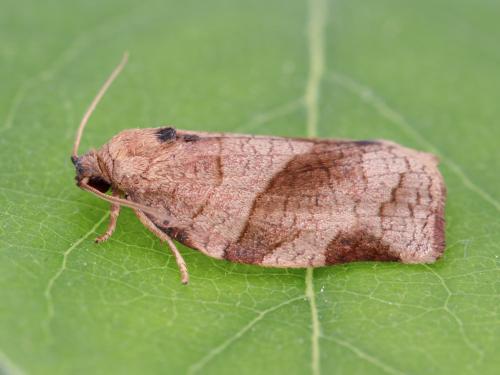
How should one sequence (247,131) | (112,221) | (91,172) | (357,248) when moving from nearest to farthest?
(357,248)
(112,221)
(91,172)
(247,131)

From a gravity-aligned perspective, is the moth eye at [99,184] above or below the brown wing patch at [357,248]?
above

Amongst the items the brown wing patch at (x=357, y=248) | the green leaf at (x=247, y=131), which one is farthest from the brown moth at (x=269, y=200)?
the green leaf at (x=247, y=131)

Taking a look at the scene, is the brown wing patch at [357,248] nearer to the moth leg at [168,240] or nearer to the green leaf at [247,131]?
the green leaf at [247,131]

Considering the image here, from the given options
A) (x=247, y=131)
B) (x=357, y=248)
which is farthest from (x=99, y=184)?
(x=357, y=248)

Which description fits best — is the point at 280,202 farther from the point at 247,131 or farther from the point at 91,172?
the point at 247,131

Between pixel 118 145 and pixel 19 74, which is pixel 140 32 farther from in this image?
pixel 118 145
